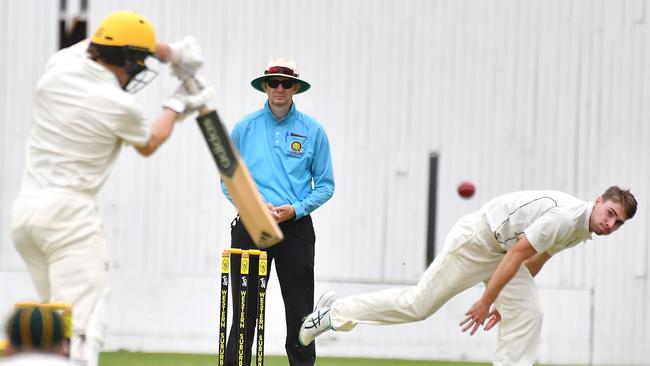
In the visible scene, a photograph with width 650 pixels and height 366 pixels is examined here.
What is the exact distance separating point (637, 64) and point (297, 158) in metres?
2.65

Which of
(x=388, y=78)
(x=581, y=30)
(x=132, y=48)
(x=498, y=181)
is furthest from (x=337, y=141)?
(x=132, y=48)

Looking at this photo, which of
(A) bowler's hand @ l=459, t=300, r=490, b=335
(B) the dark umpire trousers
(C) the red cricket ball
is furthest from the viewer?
(C) the red cricket ball

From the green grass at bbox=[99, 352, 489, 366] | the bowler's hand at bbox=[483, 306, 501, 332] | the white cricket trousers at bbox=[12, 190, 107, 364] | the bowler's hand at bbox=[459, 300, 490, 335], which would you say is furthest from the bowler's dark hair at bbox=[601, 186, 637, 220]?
the green grass at bbox=[99, 352, 489, 366]

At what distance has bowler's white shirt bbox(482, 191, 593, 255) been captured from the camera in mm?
5121

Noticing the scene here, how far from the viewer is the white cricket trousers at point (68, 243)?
13.8ft

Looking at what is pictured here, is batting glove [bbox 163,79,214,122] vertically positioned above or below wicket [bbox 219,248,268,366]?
above

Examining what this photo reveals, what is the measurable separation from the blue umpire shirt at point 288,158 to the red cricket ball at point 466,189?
159 centimetres

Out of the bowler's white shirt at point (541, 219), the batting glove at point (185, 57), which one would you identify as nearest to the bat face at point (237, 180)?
the batting glove at point (185, 57)

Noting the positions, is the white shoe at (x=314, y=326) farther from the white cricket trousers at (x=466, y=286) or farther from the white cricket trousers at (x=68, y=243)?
the white cricket trousers at (x=68, y=243)

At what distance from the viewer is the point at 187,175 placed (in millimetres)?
Result: 7242

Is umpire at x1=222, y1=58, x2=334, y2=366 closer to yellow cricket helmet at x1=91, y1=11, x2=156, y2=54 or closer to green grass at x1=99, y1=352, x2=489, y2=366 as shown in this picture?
green grass at x1=99, y1=352, x2=489, y2=366

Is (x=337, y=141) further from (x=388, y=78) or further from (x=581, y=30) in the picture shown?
(x=581, y=30)

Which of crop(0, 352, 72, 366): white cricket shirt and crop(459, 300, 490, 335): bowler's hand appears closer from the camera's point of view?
crop(0, 352, 72, 366): white cricket shirt

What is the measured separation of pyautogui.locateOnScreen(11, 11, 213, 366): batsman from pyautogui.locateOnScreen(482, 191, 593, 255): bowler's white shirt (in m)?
1.75
